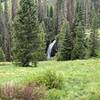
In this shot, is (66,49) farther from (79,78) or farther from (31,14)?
(79,78)

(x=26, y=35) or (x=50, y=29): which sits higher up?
(x=26, y=35)

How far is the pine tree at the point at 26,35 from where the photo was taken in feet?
94.5

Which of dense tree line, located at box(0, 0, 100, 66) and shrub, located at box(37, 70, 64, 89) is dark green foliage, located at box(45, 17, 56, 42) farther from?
shrub, located at box(37, 70, 64, 89)

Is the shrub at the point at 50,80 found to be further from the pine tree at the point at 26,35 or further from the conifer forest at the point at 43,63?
the pine tree at the point at 26,35

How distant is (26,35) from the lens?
95.6 ft

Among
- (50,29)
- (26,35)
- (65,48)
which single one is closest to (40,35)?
(65,48)

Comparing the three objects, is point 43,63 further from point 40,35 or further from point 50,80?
point 50,80

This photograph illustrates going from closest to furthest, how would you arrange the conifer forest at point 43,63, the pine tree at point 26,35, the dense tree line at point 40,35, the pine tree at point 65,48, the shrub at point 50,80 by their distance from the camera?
the conifer forest at point 43,63 → the shrub at point 50,80 → the pine tree at point 26,35 → the dense tree line at point 40,35 → the pine tree at point 65,48

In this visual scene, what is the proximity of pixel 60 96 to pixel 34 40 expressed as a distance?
53.7 ft

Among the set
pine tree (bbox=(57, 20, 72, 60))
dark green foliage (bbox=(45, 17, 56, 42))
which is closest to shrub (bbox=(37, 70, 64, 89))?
pine tree (bbox=(57, 20, 72, 60))

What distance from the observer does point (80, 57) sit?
42406mm

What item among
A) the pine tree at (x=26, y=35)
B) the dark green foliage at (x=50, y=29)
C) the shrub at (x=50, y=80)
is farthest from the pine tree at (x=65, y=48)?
the shrub at (x=50, y=80)

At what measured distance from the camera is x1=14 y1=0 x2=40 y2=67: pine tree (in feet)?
94.5

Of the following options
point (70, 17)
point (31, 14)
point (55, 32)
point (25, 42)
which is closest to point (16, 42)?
point (25, 42)
